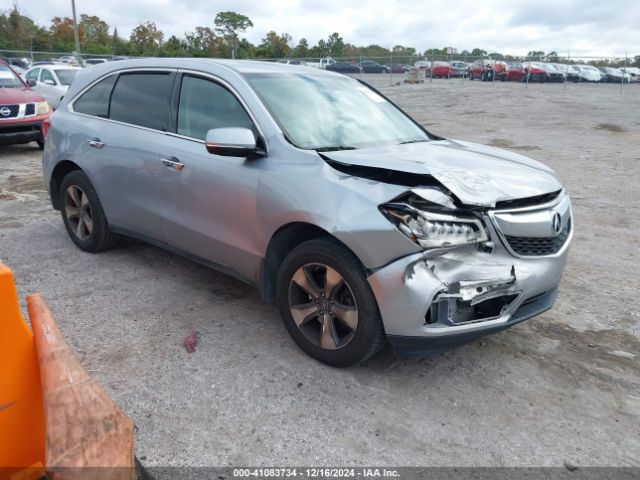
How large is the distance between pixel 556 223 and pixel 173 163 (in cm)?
258

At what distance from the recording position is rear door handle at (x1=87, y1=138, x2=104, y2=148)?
189 inches

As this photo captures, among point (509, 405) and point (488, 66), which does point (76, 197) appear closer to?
point (509, 405)

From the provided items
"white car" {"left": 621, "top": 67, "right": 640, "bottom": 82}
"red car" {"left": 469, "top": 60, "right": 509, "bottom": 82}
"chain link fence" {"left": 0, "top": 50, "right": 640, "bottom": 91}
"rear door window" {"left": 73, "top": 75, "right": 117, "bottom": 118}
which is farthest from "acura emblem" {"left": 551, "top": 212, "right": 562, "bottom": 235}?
"white car" {"left": 621, "top": 67, "right": 640, "bottom": 82}

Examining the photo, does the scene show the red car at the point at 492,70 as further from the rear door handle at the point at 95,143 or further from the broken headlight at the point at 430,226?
the broken headlight at the point at 430,226

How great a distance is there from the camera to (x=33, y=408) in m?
2.00

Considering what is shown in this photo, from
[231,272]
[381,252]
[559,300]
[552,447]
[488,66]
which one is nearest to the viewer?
[552,447]

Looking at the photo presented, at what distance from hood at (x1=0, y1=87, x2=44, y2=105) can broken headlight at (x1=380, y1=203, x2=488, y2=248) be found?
390 inches

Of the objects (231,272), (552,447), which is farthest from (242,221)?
(552,447)

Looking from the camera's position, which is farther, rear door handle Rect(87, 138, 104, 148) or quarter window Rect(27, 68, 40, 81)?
quarter window Rect(27, 68, 40, 81)

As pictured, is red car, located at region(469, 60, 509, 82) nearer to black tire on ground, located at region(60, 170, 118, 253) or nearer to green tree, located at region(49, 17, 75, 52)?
black tire on ground, located at region(60, 170, 118, 253)

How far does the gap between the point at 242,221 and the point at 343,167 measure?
2.71ft

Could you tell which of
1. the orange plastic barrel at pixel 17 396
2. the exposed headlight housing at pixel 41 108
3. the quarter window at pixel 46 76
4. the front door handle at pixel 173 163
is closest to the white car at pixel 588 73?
the quarter window at pixel 46 76

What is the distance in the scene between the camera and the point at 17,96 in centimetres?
1075

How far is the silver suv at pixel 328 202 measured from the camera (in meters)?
2.98
